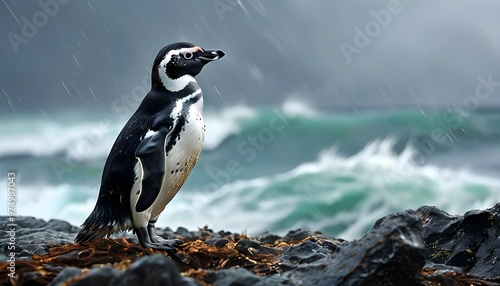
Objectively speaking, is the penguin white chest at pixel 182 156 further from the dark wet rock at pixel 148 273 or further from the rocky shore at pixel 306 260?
the dark wet rock at pixel 148 273

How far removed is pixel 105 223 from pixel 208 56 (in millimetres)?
1567

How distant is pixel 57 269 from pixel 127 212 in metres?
1.23

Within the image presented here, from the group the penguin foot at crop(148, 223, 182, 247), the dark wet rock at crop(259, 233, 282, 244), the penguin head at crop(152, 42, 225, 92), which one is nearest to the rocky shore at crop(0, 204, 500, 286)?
the penguin foot at crop(148, 223, 182, 247)

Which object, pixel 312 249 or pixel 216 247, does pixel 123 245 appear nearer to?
pixel 216 247

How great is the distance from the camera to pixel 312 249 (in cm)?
452

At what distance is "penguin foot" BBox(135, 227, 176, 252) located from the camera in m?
4.67

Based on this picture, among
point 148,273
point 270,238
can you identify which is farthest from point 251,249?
point 270,238

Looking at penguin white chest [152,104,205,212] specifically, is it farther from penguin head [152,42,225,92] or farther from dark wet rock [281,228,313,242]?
dark wet rock [281,228,313,242]

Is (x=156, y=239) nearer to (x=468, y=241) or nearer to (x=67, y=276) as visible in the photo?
(x=67, y=276)

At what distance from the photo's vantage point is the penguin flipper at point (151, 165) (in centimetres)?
473

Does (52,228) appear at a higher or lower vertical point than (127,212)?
higher

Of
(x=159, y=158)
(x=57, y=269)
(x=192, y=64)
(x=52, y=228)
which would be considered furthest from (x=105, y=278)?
(x=52, y=228)

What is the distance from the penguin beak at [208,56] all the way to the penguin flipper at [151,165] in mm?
810

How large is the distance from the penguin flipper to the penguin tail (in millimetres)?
201
